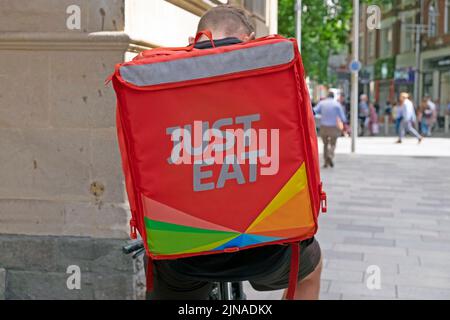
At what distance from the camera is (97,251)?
4.16m

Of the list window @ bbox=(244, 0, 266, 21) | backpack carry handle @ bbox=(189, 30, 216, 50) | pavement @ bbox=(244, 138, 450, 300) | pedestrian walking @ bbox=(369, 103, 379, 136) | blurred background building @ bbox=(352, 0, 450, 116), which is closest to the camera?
backpack carry handle @ bbox=(189, 30, 216, 50)

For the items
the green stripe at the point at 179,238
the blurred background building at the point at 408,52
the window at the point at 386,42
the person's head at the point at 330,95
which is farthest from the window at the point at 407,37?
the green stripe at the point at 179,238

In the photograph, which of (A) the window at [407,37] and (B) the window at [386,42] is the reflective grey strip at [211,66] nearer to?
(A) the window at [407,37]

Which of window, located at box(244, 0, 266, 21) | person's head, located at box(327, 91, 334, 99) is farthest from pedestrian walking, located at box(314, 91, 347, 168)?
window, located at box(244, 0, 266, 21)

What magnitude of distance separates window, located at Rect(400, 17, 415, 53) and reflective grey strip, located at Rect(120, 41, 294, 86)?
42590 millimetres

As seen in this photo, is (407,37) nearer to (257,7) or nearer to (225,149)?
(257,7)

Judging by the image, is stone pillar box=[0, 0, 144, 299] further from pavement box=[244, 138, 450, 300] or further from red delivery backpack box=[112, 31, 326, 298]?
red delivery backpack box=[112, 31, 326, 298]

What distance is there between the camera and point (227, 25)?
2.11m

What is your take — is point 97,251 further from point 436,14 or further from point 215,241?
point 436,14

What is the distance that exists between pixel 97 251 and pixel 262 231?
242 cm

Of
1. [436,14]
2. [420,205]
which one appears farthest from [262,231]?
[436,14]

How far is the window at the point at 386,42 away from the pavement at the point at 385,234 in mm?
35236

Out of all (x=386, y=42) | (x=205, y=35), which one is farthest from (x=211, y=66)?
(x=386, y=42)

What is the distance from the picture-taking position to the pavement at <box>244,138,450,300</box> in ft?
16.5
